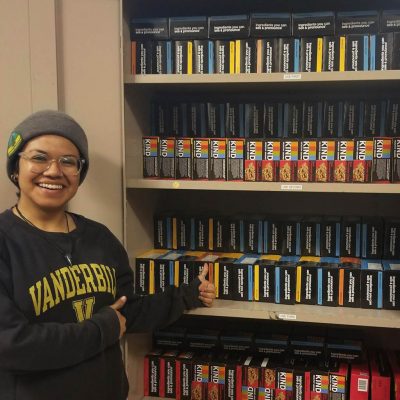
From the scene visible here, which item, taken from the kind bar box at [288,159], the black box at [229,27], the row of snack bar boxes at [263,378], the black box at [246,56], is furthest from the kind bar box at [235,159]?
the row of snack bar boxes at [263,378]

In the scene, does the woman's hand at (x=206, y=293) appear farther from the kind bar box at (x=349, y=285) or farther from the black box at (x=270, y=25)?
the black box at (x=270, y=25)

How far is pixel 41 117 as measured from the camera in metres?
1.23

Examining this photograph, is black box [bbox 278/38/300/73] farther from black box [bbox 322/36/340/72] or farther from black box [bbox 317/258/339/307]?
black box [bbox 317/258/339/307]

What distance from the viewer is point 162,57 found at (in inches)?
64.5

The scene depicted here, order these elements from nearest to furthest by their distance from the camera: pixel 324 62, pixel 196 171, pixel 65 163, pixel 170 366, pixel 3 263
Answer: pixel 3 263
pixel 65 163
pixel 324 62
pixel 196 171
pixel 170 366

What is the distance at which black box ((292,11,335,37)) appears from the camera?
1.53 m

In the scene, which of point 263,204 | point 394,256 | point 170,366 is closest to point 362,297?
point 394,256

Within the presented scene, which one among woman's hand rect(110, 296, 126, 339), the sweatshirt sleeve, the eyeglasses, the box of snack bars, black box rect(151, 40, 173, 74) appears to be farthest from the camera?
the box of snack bars

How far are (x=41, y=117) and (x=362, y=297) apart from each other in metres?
1.09

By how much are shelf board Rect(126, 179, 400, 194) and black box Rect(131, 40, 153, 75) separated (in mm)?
372

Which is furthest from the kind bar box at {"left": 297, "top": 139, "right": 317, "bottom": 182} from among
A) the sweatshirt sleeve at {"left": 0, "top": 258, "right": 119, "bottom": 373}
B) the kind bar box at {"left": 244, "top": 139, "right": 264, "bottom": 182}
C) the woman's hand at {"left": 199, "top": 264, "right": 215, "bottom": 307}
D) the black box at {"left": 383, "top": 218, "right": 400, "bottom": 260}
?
the sweatshirt sleeve at {"left": 0, "top": 258, "right": 119, "bottom": 373}

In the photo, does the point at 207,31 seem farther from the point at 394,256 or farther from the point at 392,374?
the point at 392,374

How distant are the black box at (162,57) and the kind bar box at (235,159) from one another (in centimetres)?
32

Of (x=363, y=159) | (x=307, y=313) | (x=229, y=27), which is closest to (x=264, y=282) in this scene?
(x=307, y=313)
